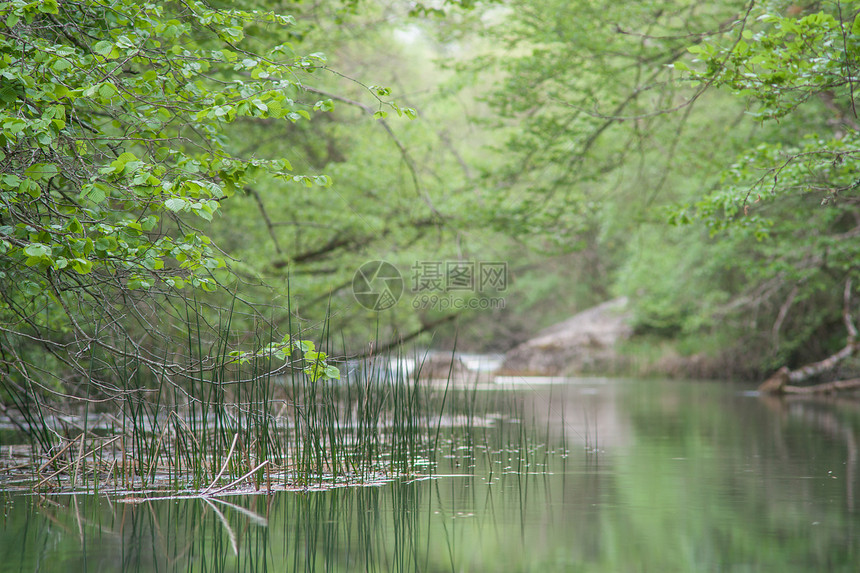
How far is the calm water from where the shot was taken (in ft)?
10.4

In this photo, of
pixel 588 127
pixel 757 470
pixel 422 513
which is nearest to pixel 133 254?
pixel 422 513

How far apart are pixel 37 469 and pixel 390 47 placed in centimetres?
1234

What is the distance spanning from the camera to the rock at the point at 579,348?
60.8 feet

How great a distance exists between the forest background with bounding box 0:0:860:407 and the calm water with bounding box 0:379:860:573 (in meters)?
0.72

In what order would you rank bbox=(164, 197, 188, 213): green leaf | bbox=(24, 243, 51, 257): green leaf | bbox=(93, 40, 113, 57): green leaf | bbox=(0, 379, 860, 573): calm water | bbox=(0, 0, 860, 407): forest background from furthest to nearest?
bbox=(0, 0, 860, 407): forest background
bbox=(93, 40, 113, 57): green leaf
bbox=(164, 197, 188, 213): green leaf
bbox=(24, 243, 51, 257): green leaf
bbox=(0, 379, 860, 573): calm water

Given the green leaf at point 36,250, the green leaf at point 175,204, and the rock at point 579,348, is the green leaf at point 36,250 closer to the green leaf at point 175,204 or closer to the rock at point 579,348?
the green leaf at point 175,204

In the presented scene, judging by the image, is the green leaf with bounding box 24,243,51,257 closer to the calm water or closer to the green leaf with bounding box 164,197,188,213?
the green leaf with bounding box 164,197,188,213

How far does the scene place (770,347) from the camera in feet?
45.1

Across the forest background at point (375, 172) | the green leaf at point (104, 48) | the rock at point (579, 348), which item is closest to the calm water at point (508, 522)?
the forest background at point (375, 172)

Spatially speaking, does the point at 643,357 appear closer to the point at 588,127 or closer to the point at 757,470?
the point at 588,127

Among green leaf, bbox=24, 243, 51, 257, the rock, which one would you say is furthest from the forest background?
the rock

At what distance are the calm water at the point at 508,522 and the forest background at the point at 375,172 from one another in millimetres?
717

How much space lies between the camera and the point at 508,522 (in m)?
3.83

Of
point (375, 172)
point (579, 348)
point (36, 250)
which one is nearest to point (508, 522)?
point (36, 250)
